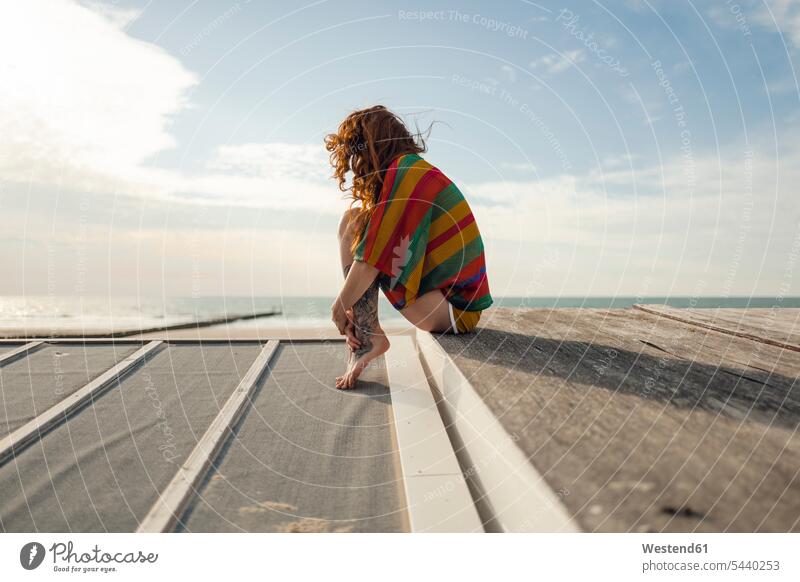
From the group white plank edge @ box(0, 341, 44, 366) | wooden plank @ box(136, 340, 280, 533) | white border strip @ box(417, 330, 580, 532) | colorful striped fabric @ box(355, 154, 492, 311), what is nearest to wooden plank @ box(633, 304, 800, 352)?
colorful striped fabric @ box(355, 154, 492, 311)

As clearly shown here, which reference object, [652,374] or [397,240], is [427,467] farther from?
[397,240]

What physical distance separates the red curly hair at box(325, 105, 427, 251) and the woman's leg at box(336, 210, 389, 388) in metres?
0.09

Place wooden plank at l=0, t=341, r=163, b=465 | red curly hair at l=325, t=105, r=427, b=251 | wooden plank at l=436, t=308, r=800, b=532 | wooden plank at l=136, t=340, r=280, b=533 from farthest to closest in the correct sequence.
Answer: red curly hair at l=325, t=105, r=427, b=251 → wooden plank at l=0, t=341, r=163, b=465 → wooden plank at l=136, t=340, r=280, b=533 → wooden plank at l=436, t=308, r=800, b=532

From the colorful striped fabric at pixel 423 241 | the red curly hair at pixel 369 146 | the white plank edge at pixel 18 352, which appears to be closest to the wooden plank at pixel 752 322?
the colorful striped fabric at pixel 423 241

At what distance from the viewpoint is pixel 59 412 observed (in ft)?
7.04

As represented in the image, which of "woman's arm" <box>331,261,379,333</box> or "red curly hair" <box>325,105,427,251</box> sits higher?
"red curly hair" <box>325,105,427,251</box>

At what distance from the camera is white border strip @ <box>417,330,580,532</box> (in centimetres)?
101

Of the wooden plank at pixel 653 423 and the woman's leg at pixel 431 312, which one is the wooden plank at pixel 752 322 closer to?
the wooden plank at pixel 653 423

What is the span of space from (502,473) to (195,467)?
0.95 m

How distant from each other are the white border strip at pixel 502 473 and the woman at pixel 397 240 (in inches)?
23.2

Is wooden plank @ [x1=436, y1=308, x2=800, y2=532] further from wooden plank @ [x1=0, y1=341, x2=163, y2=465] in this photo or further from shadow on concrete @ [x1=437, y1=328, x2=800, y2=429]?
wooden plank @ [x1=0, y1=341, x2=163, y2=465]
